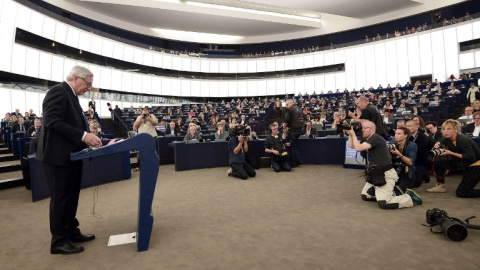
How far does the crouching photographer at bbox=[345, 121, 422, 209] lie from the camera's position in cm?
336

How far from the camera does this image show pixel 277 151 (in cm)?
620


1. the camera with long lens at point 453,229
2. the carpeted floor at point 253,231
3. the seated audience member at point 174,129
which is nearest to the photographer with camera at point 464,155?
the carpeted floor at point 253,231

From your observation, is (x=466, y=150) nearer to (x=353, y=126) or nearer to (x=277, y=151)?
(x=353, y=126)

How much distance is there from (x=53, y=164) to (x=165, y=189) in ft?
8.66

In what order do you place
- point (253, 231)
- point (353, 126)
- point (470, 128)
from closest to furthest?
1. point (253, 231)
2. point (353, 126)
3. point (470, 128)

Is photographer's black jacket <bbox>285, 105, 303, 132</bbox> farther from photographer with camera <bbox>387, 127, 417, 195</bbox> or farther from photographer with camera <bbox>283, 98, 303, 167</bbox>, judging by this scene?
photographer with camera <bbox>387, 127, 417, 195</bbox>

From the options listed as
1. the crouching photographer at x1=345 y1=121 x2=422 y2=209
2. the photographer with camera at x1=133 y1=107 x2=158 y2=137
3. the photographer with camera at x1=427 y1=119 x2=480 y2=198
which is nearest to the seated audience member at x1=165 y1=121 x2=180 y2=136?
the photographer with camera at x1=133 y1=107 x2=158 y2=137

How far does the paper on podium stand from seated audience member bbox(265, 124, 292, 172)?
3.97 m

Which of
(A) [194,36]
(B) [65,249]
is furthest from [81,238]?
(A) [194,36]

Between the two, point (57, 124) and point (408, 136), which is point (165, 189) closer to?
point (57, 124)

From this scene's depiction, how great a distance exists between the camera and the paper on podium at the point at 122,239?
2.54 meters

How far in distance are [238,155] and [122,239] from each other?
3.39 meters

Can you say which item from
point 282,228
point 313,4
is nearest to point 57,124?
point 282,228

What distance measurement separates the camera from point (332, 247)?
2330 mm
